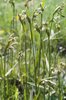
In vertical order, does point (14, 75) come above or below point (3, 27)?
below

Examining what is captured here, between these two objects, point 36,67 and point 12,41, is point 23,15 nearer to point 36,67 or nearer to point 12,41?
point 12,41

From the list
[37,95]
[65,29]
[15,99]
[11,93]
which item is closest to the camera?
[37,95]

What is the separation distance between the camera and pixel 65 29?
148 inches

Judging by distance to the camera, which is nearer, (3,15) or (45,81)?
(45,81)

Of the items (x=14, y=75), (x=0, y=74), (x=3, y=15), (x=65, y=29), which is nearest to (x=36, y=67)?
(x=0, y=74)

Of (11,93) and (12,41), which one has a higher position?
(12,41)

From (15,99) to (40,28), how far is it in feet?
1.39

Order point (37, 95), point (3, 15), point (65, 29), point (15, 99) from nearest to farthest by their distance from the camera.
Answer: point (37, 95), point (15, 99), point (65, 29), point (3, 15)

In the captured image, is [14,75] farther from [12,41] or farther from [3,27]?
Answer: [3,27]

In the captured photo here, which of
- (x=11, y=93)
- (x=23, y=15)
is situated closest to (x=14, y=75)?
(x=11, y=93)

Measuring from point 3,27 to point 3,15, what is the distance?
51 cm

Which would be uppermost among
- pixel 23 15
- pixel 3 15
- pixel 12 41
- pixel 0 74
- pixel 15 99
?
pixel 3 15

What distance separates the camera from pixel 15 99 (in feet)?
6.07

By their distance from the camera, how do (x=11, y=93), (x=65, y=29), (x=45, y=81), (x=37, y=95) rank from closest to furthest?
(x=45, y=81) → (x=37, y=95) → (x=11, y=93) → (x=65, y=29)
